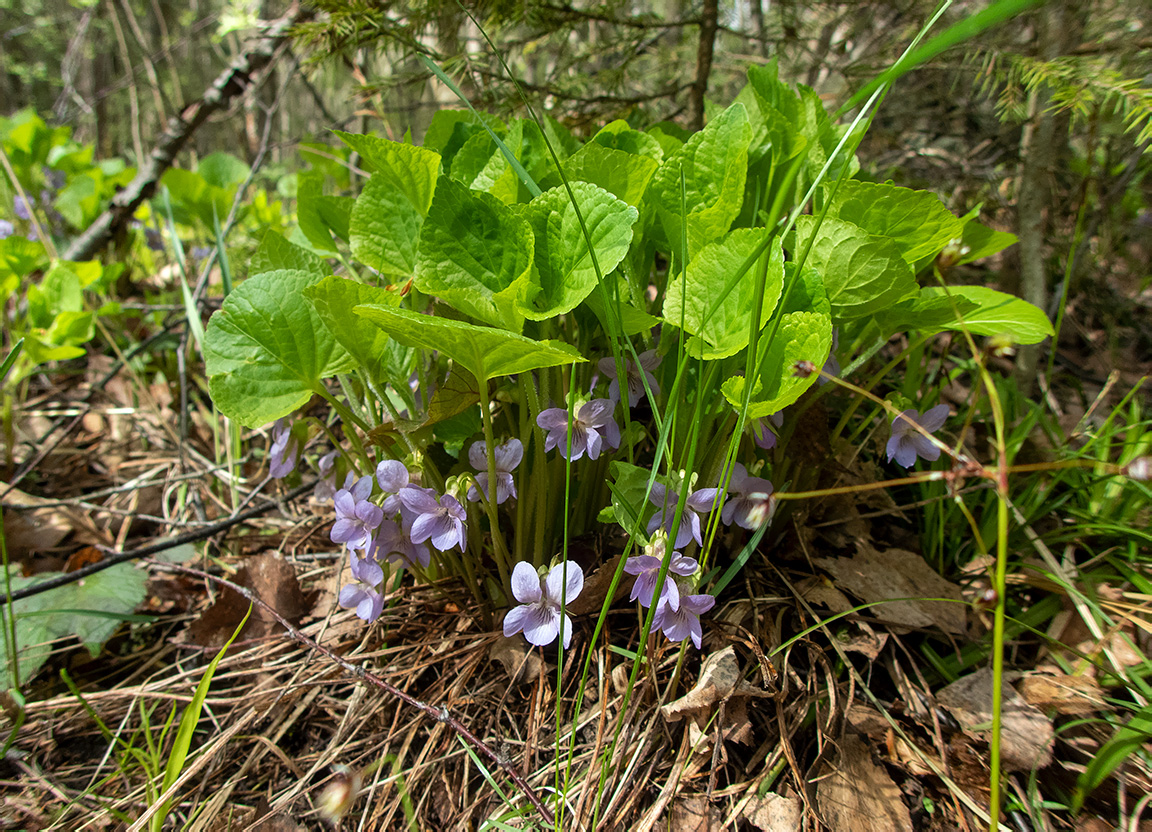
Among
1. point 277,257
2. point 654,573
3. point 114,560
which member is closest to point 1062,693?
point 654,573

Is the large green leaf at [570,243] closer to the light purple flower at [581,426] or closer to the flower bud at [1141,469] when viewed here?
the light purple flower at [581,426]

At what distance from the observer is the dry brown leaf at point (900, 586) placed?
3.61 ft

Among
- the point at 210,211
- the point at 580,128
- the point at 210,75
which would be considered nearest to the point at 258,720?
the point at 580,128

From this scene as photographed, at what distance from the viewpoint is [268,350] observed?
944mm

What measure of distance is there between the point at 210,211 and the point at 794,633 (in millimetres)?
2376

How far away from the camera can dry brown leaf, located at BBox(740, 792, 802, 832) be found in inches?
34.2

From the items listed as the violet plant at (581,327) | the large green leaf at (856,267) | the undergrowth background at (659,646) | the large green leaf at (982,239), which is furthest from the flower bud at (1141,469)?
the large green leaf at (982,239)

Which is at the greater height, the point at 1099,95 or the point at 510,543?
the point at 1099,95

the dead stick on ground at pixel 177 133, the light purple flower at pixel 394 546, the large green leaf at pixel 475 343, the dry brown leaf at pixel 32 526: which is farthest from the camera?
the dead stick on ground at pixel 177 133

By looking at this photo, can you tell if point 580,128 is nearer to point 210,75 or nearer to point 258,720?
point 258,720

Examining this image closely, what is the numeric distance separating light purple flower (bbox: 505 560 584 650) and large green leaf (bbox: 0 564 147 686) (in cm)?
90

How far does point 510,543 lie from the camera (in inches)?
45.4

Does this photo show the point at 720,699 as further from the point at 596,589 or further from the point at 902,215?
the point at 902,215

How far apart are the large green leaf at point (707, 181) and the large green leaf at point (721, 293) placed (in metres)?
0.05
